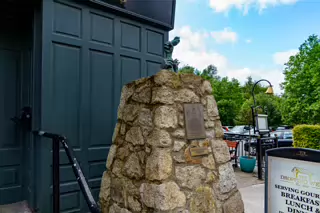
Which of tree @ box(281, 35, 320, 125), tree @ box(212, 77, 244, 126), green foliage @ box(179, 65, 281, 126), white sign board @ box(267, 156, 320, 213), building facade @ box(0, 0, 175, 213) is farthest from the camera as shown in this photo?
tree @ box(212, 77, 244, 126)

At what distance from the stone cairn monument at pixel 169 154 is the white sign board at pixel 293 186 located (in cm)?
42

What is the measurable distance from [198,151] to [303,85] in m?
13.6

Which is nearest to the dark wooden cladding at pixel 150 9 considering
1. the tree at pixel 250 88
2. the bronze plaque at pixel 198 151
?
the bronze plaque at pixel 198 151

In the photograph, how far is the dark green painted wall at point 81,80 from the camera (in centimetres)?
232

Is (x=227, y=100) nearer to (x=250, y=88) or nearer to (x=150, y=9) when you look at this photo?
(x=250, y=88)

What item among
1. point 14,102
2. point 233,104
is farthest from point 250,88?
point 14,102

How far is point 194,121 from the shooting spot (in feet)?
6.30

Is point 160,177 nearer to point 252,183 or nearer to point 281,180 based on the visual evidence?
point 281,180

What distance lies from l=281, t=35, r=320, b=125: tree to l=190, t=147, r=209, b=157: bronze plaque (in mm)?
12624

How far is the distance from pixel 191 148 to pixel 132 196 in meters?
0.63

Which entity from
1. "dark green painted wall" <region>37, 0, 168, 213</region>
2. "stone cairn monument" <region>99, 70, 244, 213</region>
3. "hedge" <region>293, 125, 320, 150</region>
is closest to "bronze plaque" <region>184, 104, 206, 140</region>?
"stone cairn monument" <region>99, 70, 244, 213</region>

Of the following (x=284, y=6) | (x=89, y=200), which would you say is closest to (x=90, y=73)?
(x=89, y=200)

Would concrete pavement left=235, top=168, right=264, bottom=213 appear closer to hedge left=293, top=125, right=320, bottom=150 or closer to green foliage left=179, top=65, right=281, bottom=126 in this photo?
hedge left=293, top=125, right=320, bottom=150

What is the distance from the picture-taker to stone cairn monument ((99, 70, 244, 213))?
172 centimetres
